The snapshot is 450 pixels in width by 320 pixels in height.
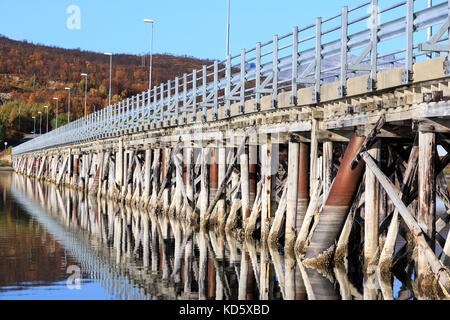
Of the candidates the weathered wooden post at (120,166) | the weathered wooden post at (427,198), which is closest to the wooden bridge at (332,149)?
the weathered wooden post at (427,198)

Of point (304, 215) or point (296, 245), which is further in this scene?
point (304, 215)

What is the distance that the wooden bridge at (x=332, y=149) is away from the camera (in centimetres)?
1145

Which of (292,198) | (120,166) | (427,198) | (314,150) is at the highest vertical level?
(314,150)

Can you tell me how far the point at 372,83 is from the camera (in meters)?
12.9

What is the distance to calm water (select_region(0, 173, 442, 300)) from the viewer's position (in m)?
12.4

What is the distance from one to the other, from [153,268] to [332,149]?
402cm

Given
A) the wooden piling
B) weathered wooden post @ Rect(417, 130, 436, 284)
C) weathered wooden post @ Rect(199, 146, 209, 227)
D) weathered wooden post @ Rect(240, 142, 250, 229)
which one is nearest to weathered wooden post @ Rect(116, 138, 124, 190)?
weathered wooden post @ Rect(199, 146, 209, 227)

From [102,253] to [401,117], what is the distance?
26.4 feet

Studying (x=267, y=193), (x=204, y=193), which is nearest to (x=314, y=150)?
(x=267, y=193)

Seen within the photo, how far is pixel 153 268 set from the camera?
49.9 feet

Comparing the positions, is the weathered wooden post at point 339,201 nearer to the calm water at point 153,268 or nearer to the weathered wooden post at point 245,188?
the calm water at point 153,268

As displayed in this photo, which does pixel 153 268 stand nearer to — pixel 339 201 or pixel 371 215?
pixel 339 201
